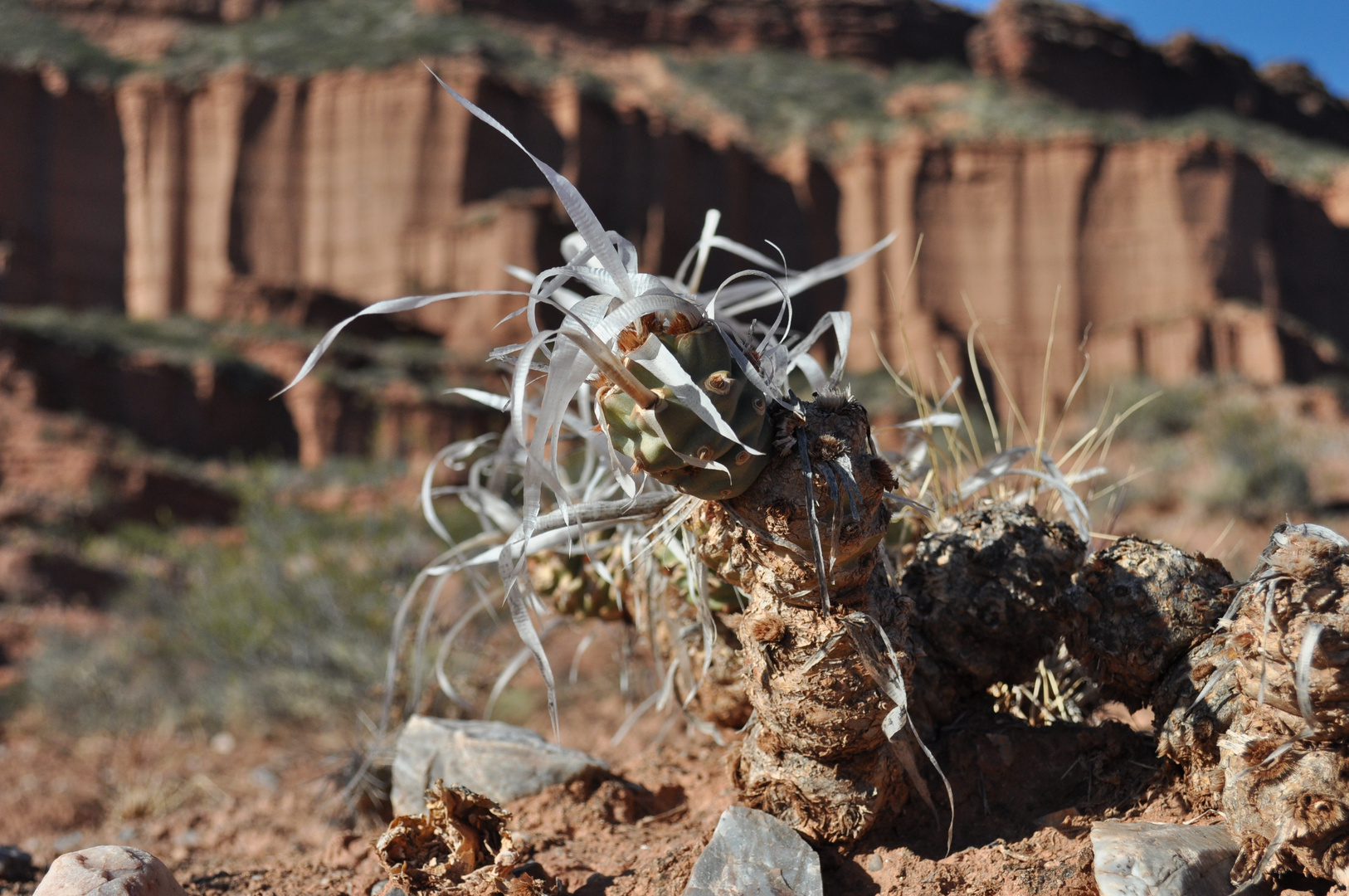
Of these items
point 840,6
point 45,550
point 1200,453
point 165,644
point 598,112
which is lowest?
point 45,550

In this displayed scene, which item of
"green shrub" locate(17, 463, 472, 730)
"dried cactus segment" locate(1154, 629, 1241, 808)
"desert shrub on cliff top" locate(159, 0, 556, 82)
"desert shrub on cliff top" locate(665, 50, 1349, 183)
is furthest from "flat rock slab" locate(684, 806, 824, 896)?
"desert shrub on cliff top" locate(665, 50, 1349, 183)

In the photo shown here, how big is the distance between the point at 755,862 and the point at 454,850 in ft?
1.90

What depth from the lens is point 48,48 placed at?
86.2 ft

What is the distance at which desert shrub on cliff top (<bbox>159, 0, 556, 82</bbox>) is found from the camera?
84.7ft

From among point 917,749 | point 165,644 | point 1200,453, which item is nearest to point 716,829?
point 917,749

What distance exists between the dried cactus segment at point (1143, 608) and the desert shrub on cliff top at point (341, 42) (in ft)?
83.9

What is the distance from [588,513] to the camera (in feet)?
5.78

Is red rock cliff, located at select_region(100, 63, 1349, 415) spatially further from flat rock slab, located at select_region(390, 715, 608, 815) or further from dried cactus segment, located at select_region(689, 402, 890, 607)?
dried cactus segment, located at select_region(689, 402, 890, 607)

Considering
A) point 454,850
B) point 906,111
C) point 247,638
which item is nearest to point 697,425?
point 454,850

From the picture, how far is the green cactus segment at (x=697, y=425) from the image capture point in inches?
54.2

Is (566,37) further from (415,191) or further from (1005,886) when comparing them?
(1005,886)

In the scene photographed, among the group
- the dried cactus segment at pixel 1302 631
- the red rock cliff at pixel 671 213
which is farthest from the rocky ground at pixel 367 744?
the red rock cliff at pixel 671 213

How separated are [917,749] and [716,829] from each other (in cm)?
48

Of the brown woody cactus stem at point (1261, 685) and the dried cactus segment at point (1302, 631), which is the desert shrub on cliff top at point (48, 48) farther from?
the dried cactus segment at point (1302, 631)
